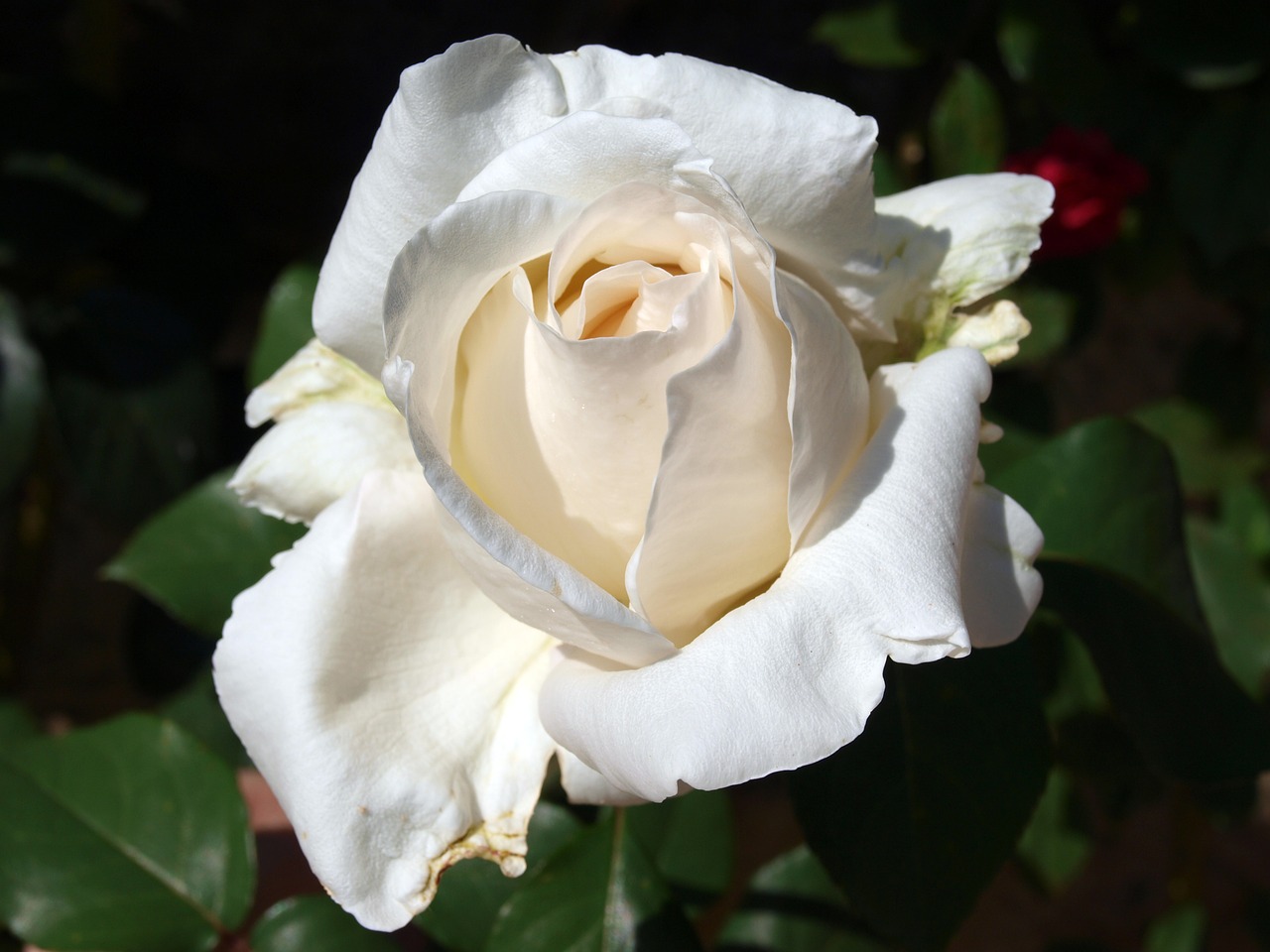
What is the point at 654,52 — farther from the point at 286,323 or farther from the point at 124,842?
the point at 124,842

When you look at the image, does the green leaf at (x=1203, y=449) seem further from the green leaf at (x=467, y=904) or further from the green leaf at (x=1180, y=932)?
the green leaf at (x=467, y=904)

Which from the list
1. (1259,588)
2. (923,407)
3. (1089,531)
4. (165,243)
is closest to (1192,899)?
(1259,588)

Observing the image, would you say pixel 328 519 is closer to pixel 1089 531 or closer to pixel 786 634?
pixel 786 634

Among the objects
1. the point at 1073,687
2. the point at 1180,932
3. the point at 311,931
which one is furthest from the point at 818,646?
the point at 1180,932

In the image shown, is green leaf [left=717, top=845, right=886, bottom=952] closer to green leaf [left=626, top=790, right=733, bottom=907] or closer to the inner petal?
green leaf [left=626, top=790, right=733, bottom=907]

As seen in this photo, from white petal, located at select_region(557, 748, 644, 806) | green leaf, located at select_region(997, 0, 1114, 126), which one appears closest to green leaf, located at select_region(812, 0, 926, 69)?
green leaf, located at select_region(997, 0, 1114, 126)

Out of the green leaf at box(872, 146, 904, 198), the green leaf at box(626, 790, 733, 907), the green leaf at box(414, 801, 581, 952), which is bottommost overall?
the green leaf at box(626, 790, 733, 907)
